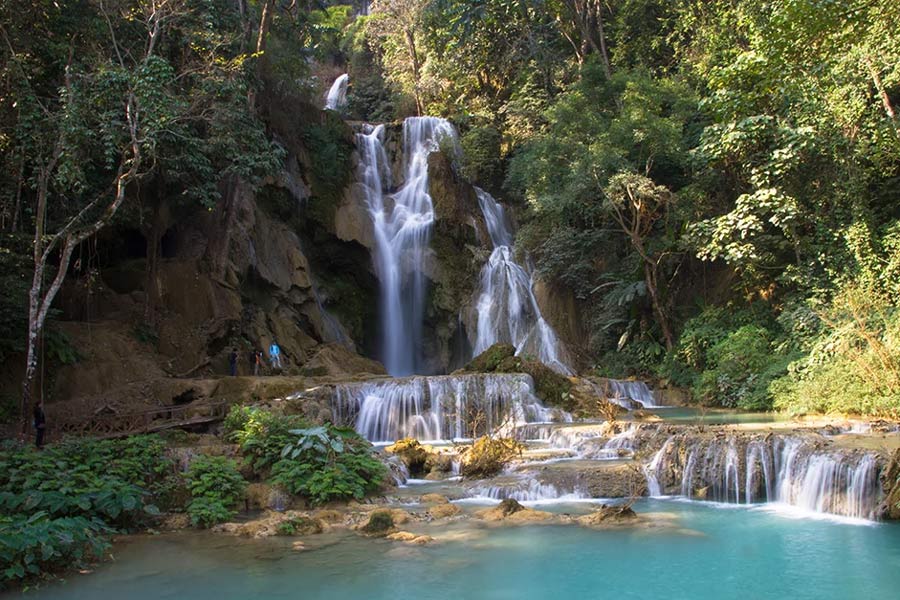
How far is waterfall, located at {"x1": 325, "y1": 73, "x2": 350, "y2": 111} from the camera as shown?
37.0m

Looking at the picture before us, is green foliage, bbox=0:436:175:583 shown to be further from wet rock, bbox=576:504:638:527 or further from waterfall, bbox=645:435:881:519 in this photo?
waterfall, bbox=645:435:881:519

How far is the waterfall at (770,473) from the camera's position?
900 cm

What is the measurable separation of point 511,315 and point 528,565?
16.4 meters

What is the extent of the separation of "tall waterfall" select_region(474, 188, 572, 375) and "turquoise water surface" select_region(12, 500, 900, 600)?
14166mm

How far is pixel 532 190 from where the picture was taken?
23141 mm

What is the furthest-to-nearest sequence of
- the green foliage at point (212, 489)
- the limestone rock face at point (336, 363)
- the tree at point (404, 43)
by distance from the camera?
the tree at point (404, 43), the limestone rock face at point (336, 363), the green foliage at point (212, 489)

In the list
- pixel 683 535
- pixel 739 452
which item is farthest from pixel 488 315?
pixel 683 535

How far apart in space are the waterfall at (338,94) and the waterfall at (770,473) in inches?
1158

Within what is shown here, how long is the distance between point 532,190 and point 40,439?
634 inches

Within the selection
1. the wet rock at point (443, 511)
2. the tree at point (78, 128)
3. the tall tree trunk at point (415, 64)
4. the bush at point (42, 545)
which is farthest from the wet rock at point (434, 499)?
the tall tree trunk at point (415, 64)

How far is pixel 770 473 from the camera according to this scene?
10.0m

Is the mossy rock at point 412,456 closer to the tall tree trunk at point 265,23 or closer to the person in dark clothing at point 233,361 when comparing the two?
the person in dark clothing at point 233,361

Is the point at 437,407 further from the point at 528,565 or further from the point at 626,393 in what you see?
the point at 528,565

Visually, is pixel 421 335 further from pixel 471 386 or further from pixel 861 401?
pixel 861 401
